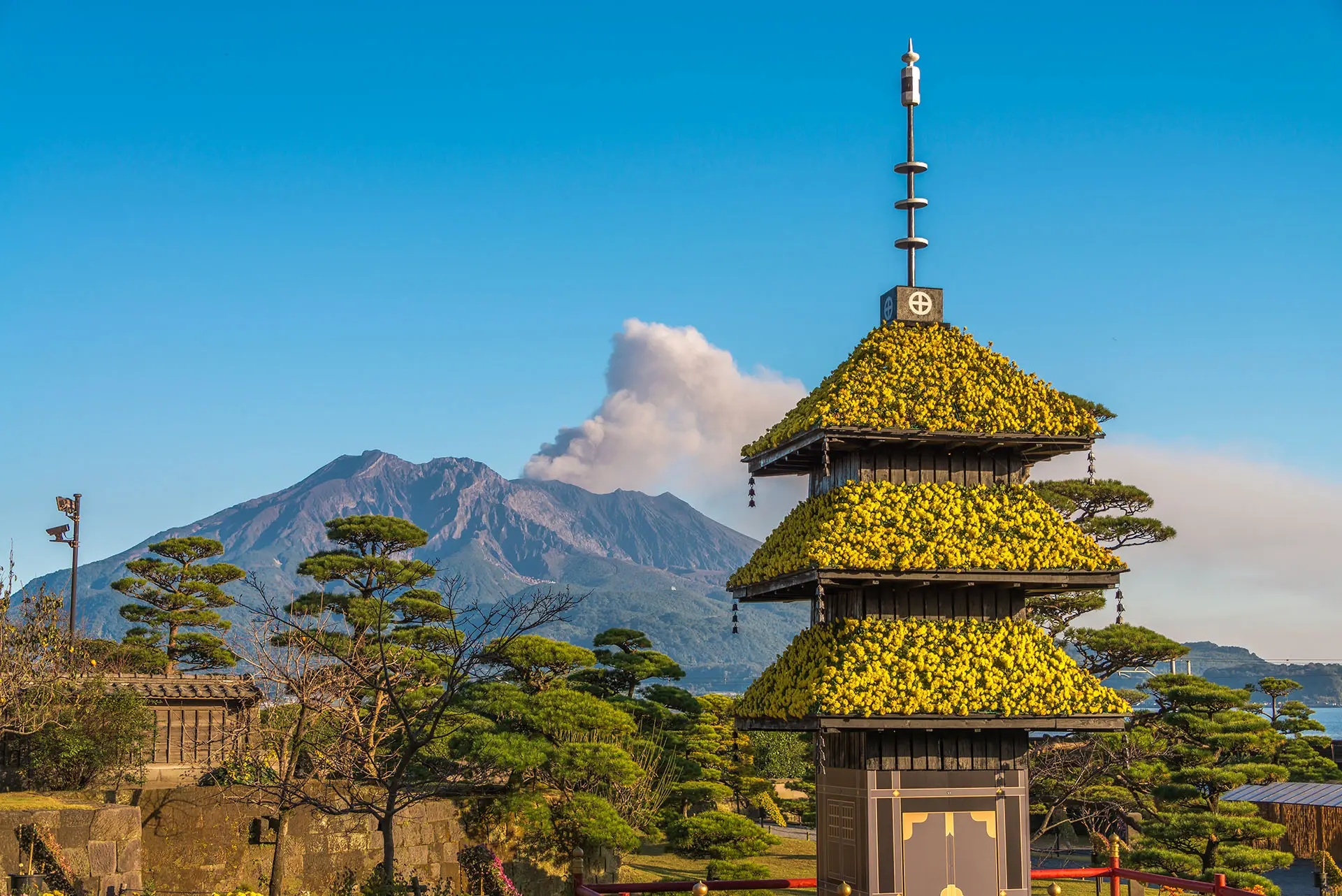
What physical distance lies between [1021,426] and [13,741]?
20.6m

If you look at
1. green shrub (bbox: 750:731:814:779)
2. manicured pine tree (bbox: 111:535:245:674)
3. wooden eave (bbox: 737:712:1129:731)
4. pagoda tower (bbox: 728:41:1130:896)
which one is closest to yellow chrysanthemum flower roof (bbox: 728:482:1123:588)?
pagoda tower (bbox: 728:41:1130:896)

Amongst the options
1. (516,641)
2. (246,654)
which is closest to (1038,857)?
(516,641)

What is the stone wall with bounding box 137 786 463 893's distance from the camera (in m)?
23.0

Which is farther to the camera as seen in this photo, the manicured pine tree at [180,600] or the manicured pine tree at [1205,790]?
the manicured pine tree at [180,600]

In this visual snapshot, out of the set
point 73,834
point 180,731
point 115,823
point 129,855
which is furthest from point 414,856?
point 180,731

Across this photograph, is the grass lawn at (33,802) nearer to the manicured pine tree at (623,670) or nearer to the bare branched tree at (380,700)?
the bare branched tree at (380,700)

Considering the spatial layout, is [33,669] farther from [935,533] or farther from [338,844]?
[935,533]

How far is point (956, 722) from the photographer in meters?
16.2

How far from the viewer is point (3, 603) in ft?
92.0

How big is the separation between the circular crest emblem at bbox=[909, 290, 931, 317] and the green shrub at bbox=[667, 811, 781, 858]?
19.5m

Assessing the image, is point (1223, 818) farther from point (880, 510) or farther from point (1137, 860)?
point (880, 510)

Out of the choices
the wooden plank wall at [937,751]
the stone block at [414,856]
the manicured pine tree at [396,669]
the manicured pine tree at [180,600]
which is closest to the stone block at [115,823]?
the manicured pine tree at [396,669]

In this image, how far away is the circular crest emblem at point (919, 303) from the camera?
1883 cm

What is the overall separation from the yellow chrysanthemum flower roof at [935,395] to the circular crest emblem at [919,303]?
44 cm
